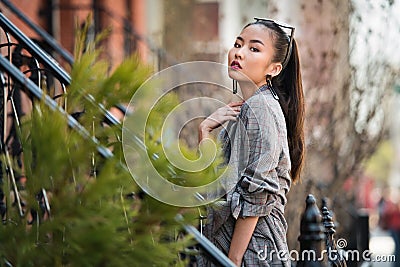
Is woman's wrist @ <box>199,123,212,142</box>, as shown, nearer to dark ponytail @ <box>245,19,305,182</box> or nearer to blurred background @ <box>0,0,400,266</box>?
dark ponytail @ <box>245,19,305,182</box>

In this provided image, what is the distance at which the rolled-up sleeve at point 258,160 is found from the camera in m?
3.41

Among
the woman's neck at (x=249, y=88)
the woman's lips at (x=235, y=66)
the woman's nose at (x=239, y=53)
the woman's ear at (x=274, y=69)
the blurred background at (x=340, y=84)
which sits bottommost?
the blurred background at (x=340, y=84)

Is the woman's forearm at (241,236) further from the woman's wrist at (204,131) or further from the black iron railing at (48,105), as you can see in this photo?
the woman's wrist at (204,131)

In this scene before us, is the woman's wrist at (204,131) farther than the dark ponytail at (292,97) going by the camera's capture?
No

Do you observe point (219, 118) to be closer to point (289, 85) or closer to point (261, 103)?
point (261, 103)

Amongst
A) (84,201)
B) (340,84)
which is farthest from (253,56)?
(340,84)

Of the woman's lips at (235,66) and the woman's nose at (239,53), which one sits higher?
the woman's nose at (239,53)

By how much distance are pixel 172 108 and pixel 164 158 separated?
0.17 metres

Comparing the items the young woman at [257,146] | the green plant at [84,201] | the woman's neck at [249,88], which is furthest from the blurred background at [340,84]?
the green plant at [84,201]

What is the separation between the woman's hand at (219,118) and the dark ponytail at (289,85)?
232 mm

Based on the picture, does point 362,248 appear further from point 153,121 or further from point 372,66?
point 153,121

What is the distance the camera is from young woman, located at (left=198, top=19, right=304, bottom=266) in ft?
11.3

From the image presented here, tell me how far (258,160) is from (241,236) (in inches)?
13.0

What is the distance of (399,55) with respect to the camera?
9.17m
